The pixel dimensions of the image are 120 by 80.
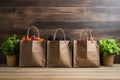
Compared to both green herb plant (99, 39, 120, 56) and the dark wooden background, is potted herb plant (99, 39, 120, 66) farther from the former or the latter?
the dark wooden background

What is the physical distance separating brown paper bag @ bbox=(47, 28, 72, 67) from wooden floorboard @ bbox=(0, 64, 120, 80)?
0.07 meters

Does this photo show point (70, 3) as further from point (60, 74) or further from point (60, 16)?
point (60, 74)

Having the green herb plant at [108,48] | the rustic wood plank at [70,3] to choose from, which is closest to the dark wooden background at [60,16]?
the rustic wood plank at [70,3]

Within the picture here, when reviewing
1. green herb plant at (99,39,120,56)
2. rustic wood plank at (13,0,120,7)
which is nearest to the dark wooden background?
rustic wood plank at (13,0,120,7)

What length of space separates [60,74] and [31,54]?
0.36 m

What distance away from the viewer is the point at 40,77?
4.67 ft

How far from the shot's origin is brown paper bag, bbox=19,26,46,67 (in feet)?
5.53

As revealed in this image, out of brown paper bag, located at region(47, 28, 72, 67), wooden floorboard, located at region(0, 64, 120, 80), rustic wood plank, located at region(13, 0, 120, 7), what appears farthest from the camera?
rustic wood plank, located at region(13, 0, 120, 7)

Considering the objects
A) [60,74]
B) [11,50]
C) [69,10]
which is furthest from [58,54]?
[69,10]

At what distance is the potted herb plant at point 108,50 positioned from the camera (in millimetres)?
1729

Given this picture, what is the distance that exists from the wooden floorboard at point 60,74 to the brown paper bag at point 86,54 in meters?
0.06

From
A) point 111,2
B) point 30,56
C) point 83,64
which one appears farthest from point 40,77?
point 111,2

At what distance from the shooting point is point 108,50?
1.72 m

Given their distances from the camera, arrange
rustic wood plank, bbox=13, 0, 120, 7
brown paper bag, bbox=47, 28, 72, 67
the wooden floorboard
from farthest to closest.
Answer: rustic wood plank, bbox=13, 0, 120, 7 < brown paper bag, bbox=47, 28, 72, 67 < the wooden floorboard
